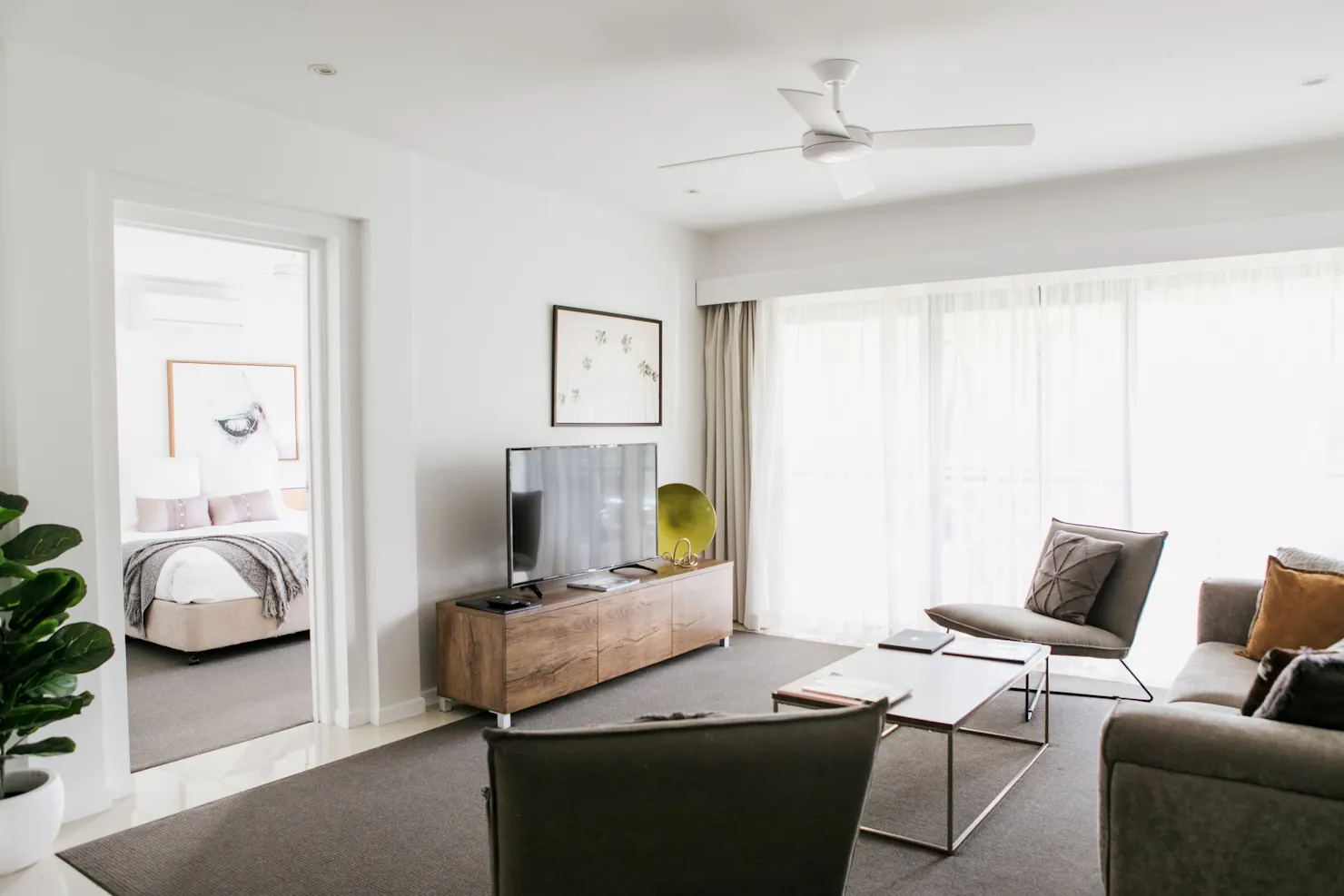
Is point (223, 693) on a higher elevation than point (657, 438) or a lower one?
lower

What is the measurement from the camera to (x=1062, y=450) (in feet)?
16.3

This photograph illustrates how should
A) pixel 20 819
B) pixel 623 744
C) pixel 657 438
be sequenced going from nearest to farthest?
pixel 623 744
pixel 20 819
pixel 657 438

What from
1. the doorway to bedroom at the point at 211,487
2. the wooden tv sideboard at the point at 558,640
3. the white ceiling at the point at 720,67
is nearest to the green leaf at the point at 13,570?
the doorway to bedroom at the point at 211,487

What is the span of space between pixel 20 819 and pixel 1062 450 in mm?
4784

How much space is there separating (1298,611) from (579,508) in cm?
300

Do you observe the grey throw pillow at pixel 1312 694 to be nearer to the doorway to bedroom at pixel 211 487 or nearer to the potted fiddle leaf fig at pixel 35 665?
the potted fiddle leaf fig at pixel 35 665

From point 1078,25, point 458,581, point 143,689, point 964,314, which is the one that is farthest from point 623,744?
point 964,314

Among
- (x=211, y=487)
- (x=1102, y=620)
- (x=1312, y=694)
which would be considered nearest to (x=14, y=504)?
(x=1312, y=694)

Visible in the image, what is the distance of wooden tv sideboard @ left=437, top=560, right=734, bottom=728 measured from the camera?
3.91 m

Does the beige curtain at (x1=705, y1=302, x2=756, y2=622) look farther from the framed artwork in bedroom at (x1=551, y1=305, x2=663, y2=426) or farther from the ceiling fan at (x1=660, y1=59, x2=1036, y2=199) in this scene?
the ceiling fan at (x1=660, y1=59, x2=1036, y2=199)

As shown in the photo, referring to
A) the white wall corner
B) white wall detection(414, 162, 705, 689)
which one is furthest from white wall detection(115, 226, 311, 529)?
the white wall corner

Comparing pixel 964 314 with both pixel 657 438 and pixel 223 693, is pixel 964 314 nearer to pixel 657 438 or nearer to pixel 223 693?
pixel 657 438

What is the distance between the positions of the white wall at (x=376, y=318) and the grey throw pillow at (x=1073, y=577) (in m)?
2.39

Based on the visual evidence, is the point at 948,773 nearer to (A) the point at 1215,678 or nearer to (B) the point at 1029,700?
(A) the point at 1215,678
